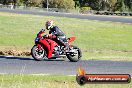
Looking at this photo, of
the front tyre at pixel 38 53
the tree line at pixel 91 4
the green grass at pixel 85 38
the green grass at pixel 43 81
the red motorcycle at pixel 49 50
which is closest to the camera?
the green grass at pixel 43 81

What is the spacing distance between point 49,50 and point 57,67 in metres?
2.15

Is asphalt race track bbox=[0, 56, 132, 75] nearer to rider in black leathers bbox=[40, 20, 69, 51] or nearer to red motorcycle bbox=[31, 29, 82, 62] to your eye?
red motorcycle bbox=[31, 29, 82, 62]

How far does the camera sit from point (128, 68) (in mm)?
16250

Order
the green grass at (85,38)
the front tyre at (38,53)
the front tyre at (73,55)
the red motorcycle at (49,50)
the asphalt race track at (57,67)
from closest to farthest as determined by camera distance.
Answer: the asphalt race track at (57,67)
the front tyre at (38,53)
the red motorcycle at (49,50)
the front tyre at (73,55)
the green grass at (85,38)

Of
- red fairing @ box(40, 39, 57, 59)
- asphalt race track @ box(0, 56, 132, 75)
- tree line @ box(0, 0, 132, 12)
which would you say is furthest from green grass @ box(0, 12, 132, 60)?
tree line @ box(0, 0, 132, 12)

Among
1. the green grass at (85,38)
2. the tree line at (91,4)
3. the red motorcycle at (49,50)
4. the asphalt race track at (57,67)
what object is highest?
the red motorcycle at (49,50)

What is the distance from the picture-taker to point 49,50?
1772cm

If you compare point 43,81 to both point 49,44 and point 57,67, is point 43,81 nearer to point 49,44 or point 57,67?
point 57,67

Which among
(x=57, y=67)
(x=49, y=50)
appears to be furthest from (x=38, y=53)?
(x=57, y=67)

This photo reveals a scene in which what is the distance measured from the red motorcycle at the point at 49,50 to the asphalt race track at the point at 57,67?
0.93 feet

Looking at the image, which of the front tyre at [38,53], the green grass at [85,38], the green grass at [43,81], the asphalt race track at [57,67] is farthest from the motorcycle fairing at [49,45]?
the green grass at [85,38]

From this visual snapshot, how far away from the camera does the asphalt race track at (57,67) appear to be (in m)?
14.5

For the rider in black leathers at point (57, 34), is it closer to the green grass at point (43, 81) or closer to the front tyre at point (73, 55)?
the front tyre at point (73, 55)

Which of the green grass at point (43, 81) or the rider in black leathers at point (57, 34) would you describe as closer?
the green grass at point (43, 81)
